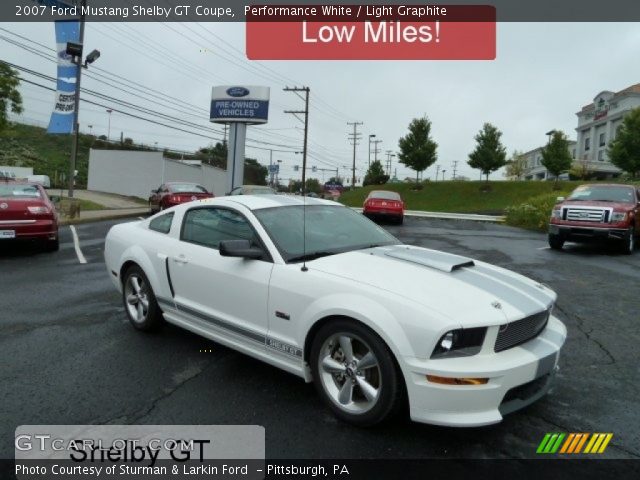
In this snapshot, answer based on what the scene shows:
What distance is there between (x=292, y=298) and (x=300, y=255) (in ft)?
1.43

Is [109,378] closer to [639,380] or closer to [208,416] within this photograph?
[208,416]

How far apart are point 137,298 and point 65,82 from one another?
1916cm

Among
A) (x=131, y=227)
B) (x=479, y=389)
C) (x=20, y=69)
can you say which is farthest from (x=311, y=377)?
(x=20, y=69)

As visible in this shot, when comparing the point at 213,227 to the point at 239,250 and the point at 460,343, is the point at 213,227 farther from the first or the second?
the point at 460,343

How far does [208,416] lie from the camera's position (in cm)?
323

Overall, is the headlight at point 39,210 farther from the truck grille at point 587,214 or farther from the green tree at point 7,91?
the green tree at point 7,91

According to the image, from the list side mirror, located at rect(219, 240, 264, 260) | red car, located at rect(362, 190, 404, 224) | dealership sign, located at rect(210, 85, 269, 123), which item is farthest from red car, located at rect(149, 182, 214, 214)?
dealership sign, located at rect(210, 85, 269, 123)

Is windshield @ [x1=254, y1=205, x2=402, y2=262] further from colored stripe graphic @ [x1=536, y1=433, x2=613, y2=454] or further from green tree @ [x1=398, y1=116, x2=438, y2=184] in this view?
green tree @ [x1=398, y1=116, x2=438, y2=184]

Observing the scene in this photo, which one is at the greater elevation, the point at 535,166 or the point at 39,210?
the point at 535,166

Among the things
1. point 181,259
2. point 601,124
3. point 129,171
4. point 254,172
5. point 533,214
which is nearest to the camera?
point 181,259

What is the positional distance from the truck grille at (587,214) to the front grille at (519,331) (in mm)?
9386

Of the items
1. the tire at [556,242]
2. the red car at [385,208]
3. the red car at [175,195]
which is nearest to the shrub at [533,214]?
the red car at [385,208]

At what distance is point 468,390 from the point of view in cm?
271

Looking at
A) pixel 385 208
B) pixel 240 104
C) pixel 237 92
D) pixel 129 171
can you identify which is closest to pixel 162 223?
pixel 385 208
